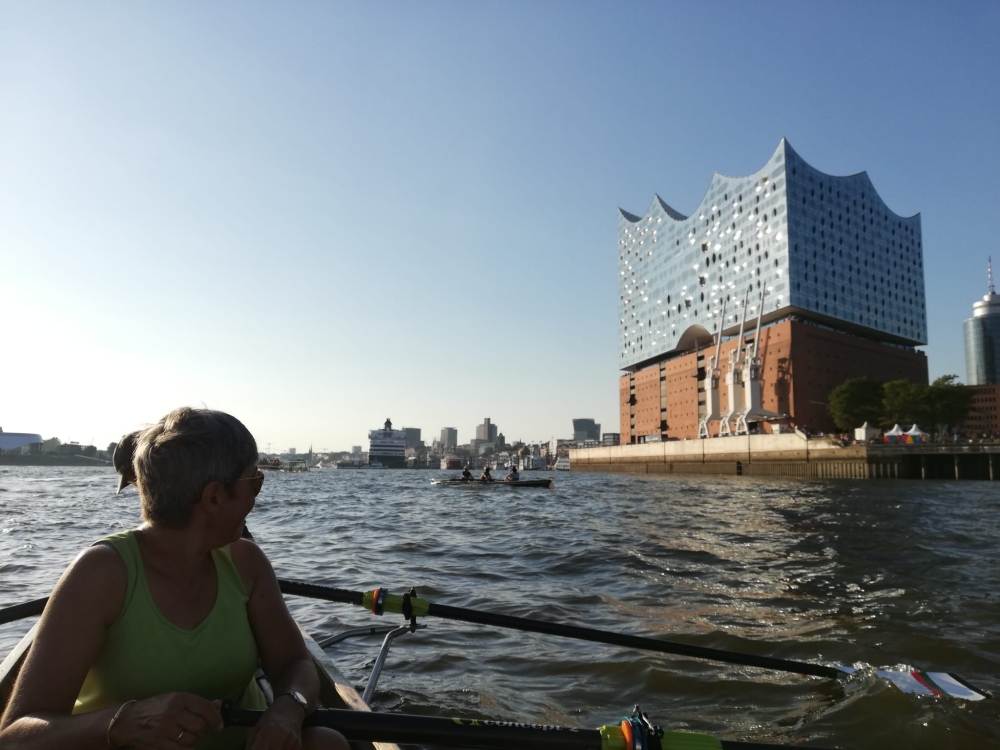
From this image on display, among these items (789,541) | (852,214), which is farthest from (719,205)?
(789,541)

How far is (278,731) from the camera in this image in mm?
1965

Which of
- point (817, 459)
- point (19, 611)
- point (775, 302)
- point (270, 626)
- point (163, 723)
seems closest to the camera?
point (163, 723)

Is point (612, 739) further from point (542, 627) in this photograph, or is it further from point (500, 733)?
point (542, 627)

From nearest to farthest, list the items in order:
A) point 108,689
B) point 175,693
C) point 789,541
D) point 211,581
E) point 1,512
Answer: point 175,693
point 108,689
point 211,581
point 789,541
point 1,512

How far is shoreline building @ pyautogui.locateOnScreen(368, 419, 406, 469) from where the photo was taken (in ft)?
458

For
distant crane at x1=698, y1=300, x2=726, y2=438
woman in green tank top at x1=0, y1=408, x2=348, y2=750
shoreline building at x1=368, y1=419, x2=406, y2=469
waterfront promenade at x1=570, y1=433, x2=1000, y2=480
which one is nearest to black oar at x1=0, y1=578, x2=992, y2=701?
woman in green tank top at x1=0, y1=408, x2=348, y2=750

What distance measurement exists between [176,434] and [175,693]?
0.77 meters

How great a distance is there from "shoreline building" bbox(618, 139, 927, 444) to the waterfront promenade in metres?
4.03

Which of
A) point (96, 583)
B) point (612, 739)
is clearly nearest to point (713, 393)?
point (612, 739)

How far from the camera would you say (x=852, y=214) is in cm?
7788

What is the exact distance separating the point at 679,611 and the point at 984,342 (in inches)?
9036

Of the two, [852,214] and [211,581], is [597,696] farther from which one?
[852,214]

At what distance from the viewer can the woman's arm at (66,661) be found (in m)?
1.77

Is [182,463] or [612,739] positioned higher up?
[182,463]
